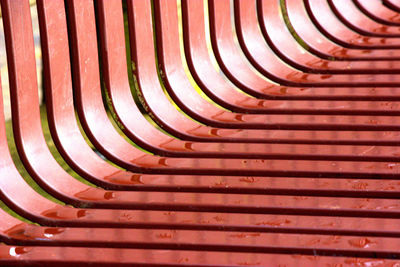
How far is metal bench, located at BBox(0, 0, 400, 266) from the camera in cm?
133

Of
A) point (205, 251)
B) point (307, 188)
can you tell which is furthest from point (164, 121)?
point (205, 251)

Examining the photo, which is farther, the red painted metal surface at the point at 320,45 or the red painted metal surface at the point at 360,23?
the red painted metal surface at the point at 360,23

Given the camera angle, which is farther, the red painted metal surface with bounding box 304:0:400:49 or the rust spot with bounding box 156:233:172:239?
the red painted metal surface with bounding box 304:0:400:49

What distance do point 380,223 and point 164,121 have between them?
2.49 ft

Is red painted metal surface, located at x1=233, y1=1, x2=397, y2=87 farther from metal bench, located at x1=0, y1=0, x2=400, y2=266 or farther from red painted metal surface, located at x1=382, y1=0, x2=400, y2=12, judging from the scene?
red painted metal surface, located at x1=382, y1=0, x2=400, y2=12

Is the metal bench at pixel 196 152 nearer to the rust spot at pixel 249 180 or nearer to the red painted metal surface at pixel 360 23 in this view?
the rust spot at pixel 249 180

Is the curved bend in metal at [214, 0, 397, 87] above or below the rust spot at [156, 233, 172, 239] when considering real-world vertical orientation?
above

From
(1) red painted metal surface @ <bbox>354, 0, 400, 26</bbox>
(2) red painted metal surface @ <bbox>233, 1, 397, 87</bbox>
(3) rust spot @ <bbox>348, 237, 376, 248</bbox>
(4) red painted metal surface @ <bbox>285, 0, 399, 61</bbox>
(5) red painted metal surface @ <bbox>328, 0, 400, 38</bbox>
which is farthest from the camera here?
(1) red painted metal surface @ <bbox>354, 0, 400, 26</bbox>

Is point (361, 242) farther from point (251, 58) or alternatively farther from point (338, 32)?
point (338, 32)

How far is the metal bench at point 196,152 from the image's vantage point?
1331mm

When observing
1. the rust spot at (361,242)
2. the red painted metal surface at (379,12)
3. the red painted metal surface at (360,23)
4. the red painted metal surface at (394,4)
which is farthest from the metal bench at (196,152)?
the red painted metal surface at (394,4)

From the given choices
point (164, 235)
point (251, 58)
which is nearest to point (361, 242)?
point (164, 235)

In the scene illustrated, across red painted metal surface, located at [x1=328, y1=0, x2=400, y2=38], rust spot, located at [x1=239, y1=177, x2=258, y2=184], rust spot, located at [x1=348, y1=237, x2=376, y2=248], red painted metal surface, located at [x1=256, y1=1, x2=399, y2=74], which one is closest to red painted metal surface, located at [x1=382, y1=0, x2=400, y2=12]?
red painted metal surface, located at [x1=328, y1=0, x2=400, y2=38]

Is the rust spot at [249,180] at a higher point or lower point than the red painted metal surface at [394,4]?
lower
